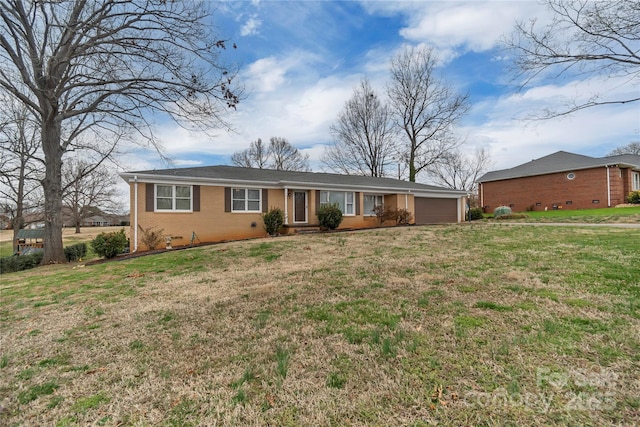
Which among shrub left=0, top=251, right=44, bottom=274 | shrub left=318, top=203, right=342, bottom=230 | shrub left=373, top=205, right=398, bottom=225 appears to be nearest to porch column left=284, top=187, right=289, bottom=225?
shrub left=318, top=203, right=342, bottom=230

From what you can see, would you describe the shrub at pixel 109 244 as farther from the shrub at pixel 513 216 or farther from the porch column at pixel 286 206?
the shrub at pixel 513 216

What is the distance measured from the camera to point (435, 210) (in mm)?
21078

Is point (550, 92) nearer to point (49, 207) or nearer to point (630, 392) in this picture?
point (630, 392)

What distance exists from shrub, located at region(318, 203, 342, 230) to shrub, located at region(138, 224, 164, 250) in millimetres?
7506

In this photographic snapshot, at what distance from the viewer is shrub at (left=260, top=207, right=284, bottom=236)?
1433 centimetres

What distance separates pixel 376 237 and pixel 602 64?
317 inches

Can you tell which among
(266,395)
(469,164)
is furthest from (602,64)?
(469,164)

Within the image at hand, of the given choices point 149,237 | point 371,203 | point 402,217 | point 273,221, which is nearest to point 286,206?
point 273,221

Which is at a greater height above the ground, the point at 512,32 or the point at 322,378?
the point at 512,32

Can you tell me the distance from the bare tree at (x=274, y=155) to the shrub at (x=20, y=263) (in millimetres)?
27036

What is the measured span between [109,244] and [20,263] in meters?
4.69

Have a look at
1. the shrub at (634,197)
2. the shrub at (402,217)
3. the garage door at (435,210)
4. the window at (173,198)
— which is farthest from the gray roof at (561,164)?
the window at (173,198)

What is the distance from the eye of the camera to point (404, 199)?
19438mm

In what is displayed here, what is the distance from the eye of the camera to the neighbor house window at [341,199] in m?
16.7
